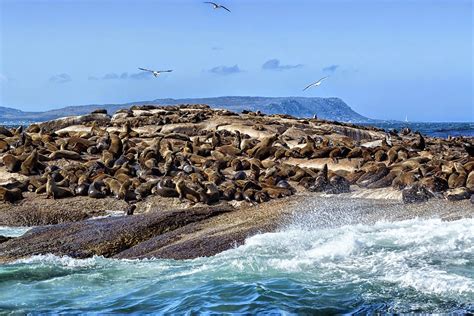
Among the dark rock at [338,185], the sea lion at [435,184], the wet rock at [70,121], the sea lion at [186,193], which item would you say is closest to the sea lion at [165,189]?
the sea lion at [186,193]

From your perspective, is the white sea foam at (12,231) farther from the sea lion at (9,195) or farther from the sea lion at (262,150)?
the sea lion at (262,150)

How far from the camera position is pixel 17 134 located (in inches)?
1049

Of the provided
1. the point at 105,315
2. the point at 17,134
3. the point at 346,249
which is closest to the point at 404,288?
the point at 346,249

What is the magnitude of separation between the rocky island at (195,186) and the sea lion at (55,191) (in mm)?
24

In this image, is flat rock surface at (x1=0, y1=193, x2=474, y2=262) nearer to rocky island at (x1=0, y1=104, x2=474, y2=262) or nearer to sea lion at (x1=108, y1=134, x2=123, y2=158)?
rocky island at (x1=0, y1=104, x2=474, y2=262)

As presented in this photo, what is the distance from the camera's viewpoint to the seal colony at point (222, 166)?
16.7 m

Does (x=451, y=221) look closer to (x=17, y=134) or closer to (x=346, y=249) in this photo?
(x=346, y=249)

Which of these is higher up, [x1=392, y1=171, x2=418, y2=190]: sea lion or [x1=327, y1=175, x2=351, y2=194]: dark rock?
[x1=392, y1=171, x2=418, y2=190]: sea lion

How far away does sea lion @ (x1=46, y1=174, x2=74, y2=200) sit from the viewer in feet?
58.7

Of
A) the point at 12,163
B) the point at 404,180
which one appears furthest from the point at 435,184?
the point at 12,163

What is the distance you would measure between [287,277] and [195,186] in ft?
Answer: 23.7

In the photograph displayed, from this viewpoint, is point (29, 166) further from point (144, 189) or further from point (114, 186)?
point (144, 189)

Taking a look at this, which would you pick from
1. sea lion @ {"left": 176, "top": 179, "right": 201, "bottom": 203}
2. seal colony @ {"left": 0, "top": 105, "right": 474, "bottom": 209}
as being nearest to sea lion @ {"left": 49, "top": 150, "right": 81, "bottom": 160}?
seal colony @ {"left": 0, "top": 105, "right": 474, "bottom": 209}

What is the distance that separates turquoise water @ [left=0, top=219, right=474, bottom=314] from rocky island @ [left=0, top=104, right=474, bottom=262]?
0.82m
